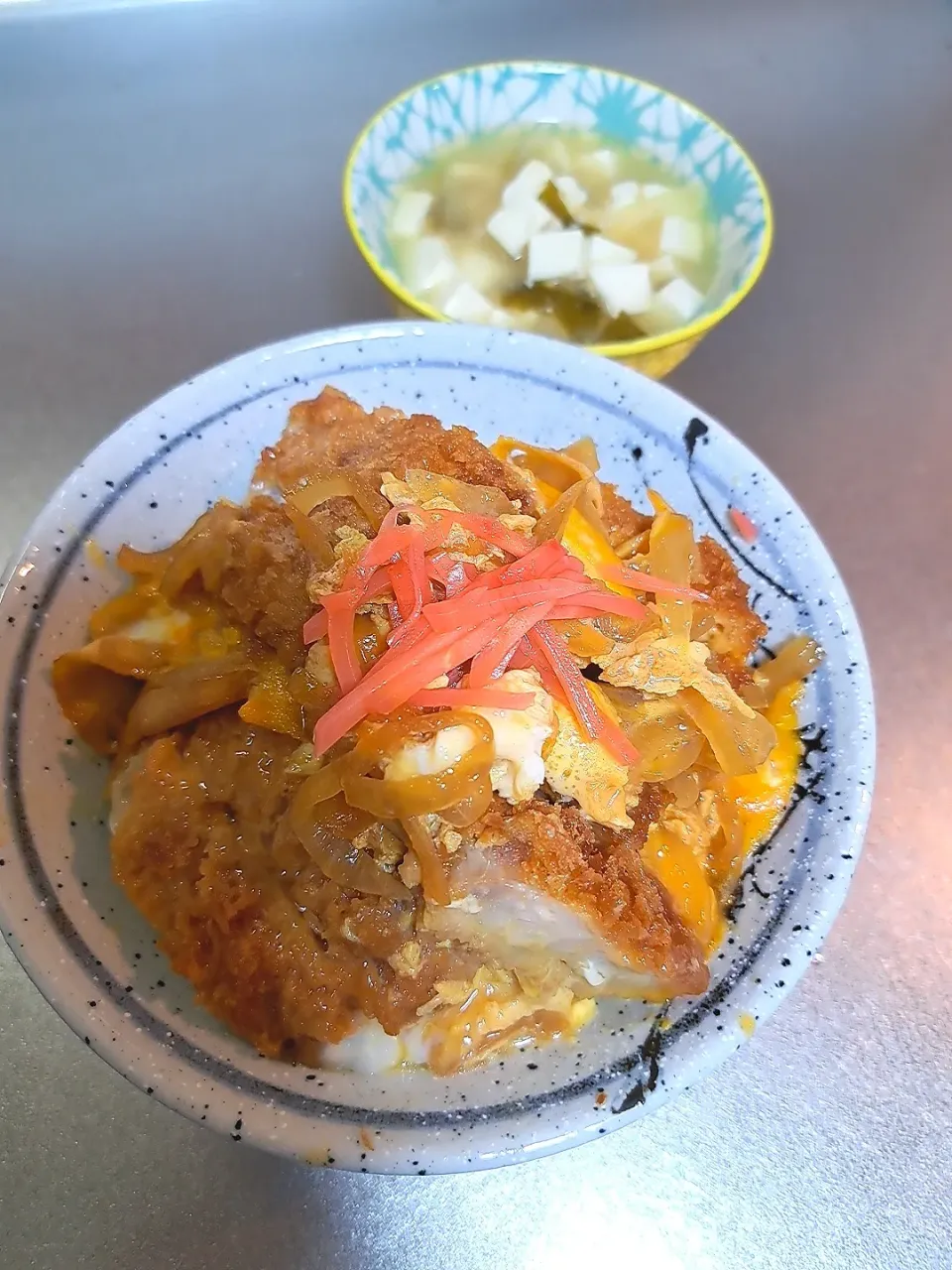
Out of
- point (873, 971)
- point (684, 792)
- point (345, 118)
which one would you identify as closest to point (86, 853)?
point (684, 792)

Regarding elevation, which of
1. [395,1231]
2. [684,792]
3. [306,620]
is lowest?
[395,1231]

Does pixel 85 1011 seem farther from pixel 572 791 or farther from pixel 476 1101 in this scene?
pixel 572 791

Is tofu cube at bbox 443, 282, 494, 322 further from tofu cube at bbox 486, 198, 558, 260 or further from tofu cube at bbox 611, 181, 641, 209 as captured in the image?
tofu cube at bbox 611, 181, 641, 209

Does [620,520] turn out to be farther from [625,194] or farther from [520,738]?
[625,194]

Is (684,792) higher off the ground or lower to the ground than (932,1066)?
higher

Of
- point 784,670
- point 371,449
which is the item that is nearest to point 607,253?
point 371,449

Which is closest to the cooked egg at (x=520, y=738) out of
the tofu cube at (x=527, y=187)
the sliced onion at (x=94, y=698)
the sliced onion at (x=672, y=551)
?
the sliced onion at (x=672, y=551)

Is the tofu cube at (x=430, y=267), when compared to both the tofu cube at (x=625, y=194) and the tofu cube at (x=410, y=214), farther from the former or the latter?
the tofu cube at (x=625, y=194)
